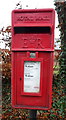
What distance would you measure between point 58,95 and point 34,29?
66.0 inches

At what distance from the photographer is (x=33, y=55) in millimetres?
1711

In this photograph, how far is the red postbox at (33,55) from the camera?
1661 millimetres

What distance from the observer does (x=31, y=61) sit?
1715 millimetres

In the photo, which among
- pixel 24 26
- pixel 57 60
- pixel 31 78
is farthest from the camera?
pixel 57 60

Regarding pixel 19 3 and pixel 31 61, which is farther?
pixel 19 3

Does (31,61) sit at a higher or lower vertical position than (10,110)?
higher

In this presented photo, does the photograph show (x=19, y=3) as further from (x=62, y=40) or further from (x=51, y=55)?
(x=51, y=55)

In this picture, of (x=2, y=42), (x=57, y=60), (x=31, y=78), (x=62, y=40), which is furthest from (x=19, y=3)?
(x=31, y=78)

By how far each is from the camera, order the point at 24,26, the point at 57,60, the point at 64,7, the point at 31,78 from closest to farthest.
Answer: the point at 24,26 → the point at 31,78 → the point at 64,7 → the point at 57,60

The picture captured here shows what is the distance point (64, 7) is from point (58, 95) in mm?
1566

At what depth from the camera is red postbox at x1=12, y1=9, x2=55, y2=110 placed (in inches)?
65.4

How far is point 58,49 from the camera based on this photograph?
2.97m

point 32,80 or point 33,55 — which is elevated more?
point 33,55

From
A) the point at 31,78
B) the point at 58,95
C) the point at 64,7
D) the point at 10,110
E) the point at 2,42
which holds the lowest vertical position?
the point at 10,110
